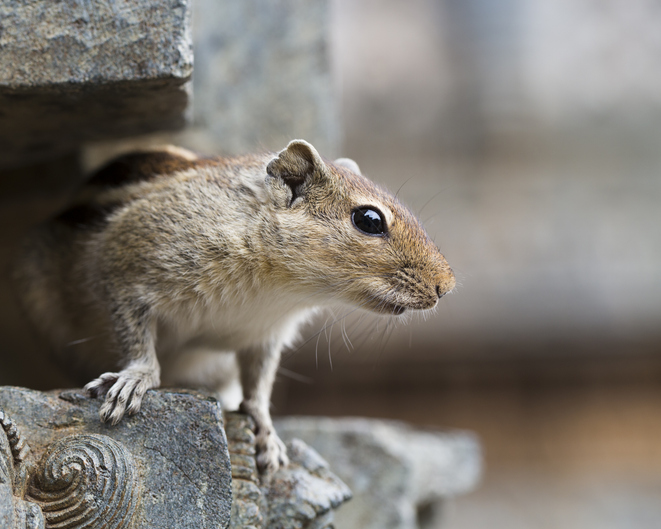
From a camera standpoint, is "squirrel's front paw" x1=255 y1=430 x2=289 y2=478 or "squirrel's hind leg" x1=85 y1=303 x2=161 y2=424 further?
"squirrel's front paw" x1=255 y1=430 x2=289 y2=478

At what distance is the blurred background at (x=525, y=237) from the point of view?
6328 mm

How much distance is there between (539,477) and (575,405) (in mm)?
803

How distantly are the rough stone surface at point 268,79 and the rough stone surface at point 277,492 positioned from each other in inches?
82.7

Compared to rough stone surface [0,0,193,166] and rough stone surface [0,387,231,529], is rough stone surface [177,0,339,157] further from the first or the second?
rough stone surface [0,387,231,529]

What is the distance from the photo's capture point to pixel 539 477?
6.52 m

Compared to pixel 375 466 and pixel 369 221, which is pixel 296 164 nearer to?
pixel 369 221

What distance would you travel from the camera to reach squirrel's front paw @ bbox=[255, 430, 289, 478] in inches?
95.5

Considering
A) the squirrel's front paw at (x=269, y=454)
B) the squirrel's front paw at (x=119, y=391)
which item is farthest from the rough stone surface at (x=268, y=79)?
the squirrel's front paw at (x=119, y=391)

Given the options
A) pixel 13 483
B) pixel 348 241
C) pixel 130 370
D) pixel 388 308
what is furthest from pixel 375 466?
pixel 13 483

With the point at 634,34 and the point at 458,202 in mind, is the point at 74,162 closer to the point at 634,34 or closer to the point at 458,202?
the point at 458,202

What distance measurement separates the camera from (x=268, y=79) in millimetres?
4090

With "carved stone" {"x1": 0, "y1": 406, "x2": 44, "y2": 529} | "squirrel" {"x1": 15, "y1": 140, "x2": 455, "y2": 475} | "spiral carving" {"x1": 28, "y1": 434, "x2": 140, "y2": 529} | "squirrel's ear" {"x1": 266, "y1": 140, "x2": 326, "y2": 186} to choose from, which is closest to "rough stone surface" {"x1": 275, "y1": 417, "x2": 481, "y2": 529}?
"squirrel" {"x1": 15, "y1": 140, "x2": 455, "y2": 475}

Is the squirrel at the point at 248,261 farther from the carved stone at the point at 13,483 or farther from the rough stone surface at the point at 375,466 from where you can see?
the rough stone surface at the point at 375,466

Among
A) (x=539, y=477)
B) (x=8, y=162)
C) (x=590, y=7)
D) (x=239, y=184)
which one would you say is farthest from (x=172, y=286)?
(x=590, y=7)
